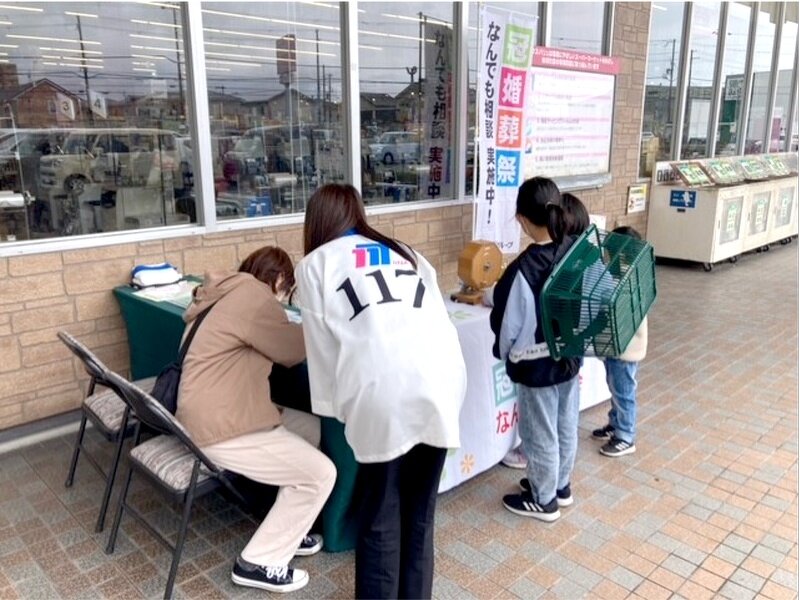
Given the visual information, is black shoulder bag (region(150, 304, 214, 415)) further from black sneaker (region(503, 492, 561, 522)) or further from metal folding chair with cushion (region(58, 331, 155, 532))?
black sneaker (region(503, 492, 561, 522))

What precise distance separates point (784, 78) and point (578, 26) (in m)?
5.67

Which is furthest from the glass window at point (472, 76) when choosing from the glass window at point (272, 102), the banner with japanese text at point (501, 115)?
the glass window at point (272, 102)

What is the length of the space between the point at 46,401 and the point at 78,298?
0.55 meters

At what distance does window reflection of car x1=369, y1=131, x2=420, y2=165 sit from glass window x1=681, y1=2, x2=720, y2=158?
15.0ft

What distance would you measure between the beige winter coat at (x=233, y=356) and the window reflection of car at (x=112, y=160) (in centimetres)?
175

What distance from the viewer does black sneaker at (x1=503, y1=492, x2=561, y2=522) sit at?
262 cm

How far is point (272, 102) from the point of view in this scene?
168 inches

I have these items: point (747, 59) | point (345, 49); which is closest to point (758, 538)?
point (345, 49)

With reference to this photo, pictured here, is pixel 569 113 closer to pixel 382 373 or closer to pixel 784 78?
pixel 382 373

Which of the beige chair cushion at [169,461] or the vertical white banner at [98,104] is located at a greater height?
the vertical white banner at [98,104]

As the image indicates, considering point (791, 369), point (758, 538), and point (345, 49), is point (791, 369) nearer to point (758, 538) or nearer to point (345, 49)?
point (758, 538)

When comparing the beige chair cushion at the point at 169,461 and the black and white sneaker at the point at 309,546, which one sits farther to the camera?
the black and white sneaker at the point at 309,546

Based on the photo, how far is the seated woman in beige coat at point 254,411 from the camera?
2082 mm

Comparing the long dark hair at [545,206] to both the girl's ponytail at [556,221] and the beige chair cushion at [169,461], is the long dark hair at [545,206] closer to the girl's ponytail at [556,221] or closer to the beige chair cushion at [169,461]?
the girl's ponytail at [556,221]
